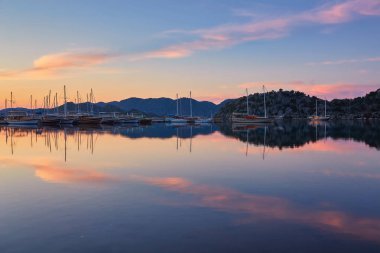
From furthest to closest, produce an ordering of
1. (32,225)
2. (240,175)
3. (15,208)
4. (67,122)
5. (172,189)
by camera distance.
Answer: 1. (67,122)
2. (240,175)
3. (172,189)
4. (15,208)
5. (32,225)

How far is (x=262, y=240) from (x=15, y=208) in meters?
10.6

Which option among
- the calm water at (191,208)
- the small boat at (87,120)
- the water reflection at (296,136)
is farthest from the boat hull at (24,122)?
the calm water at (191,208)

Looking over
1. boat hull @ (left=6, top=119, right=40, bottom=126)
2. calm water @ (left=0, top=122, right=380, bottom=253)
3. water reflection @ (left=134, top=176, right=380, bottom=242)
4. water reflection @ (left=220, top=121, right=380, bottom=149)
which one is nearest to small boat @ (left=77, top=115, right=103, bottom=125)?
boat hull @ (left=6, top=119, right=40, bottom=126)

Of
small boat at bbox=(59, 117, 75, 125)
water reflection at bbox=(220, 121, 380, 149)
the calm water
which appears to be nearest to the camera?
the calm water

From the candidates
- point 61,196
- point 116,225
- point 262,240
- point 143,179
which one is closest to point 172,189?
point 143,179

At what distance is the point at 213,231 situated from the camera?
13.1 meters

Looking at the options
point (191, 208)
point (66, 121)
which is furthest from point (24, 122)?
point (191, 208)

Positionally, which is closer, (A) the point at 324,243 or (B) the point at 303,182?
(A) the point at 324,243

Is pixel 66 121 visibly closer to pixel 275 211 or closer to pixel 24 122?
pixel 24 122

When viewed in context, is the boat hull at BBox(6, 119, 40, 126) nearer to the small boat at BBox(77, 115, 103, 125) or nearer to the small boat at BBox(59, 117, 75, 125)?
the small boat at BBox(59, 117, 75, 125)

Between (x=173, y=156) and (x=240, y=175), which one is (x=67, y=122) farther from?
(x=240, y=175)

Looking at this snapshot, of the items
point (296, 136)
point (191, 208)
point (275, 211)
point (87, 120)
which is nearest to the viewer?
point (275, 211)

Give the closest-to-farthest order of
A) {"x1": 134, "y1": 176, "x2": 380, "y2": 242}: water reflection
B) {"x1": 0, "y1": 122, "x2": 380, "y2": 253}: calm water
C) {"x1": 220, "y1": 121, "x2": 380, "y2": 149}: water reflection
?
{"x1": 0, "y1": 122, "x2": 380, "y2": 253}: calm water < {"x1": 134, "y1": 176, "x2": 380, "y2": 242}: water reflection < {"x1": 220, "y1": 121, "x2": 380, "y2": 149}: water reflection

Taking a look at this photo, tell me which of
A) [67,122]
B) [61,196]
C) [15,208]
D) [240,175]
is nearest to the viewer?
[15,208]
